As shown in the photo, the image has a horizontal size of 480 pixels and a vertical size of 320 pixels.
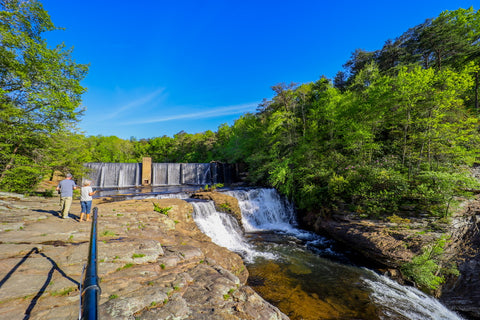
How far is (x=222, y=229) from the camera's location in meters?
10.5

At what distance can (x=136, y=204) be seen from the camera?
9453 millimetres

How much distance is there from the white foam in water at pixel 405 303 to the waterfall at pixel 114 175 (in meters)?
25.5

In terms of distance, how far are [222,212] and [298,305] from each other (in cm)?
670

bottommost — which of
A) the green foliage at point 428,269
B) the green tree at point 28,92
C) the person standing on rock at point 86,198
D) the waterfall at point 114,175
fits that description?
the green foliage at point 428,269

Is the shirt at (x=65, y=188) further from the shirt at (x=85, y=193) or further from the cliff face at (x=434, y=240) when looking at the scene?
the cliff face at (x=434, y=240)

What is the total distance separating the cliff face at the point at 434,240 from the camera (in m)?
6.73

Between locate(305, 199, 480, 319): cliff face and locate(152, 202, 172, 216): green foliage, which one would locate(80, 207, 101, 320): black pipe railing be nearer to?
locate(152, 202, 172, 216): green foliage

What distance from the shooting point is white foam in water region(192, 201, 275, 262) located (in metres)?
9.31

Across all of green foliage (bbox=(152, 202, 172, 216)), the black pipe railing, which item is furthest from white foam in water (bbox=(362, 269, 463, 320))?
green foliage (bbox=(152, 202, 172, 216))

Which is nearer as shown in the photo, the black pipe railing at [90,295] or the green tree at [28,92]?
the black pipe railing at [90,295]

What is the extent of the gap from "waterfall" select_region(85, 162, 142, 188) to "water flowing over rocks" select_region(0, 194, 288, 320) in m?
16.9

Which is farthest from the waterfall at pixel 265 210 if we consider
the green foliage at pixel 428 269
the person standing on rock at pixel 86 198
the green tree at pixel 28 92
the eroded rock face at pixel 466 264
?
the green tree at pixel 28 92

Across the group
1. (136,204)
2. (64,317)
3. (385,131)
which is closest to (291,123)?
(385,131)

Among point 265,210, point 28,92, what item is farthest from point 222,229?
point 28,92
